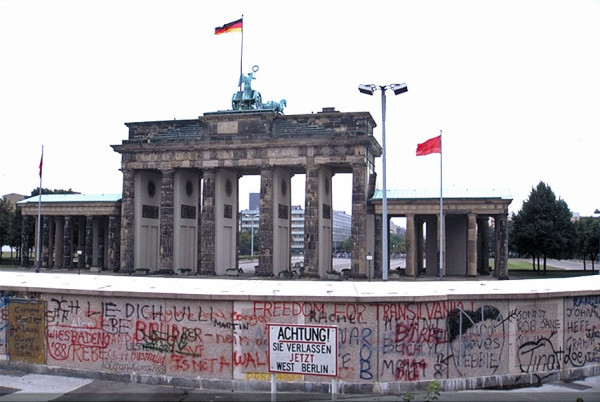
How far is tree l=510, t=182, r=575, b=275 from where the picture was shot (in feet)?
213

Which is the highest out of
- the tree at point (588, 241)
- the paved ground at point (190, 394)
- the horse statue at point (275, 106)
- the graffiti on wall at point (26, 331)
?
the horse statue at point (275, 106)

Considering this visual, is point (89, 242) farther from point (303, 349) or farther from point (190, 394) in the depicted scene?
point (303, 349)

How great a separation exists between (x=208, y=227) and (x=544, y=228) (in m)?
37.9

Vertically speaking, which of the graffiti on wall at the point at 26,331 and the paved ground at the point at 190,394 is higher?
the graffiti on wall at the point at 26,331

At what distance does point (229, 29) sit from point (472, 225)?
101ft

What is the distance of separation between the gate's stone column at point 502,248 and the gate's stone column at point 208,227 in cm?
2814

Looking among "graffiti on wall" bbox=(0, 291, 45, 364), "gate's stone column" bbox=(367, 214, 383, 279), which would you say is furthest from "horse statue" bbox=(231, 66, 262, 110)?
"graffiti on wall" bbox=(0, 291, 45, 364)

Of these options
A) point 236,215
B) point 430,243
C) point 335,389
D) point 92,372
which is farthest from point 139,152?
point 335,389

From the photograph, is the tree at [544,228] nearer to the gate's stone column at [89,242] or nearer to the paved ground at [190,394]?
the gate's stone column at [89,242]

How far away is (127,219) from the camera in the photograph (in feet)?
198

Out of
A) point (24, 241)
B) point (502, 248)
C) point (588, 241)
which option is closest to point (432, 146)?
point (502, 248)

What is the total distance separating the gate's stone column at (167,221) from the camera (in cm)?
5872

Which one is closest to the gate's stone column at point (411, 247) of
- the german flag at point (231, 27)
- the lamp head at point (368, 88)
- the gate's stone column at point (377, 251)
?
the gate's stone column at point (377, 251)

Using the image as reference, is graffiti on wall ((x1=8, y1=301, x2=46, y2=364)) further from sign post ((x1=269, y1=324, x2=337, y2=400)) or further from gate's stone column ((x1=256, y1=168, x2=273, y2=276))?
gate's stone column ((x1=256, y1=168, x2=273, y2=276))
